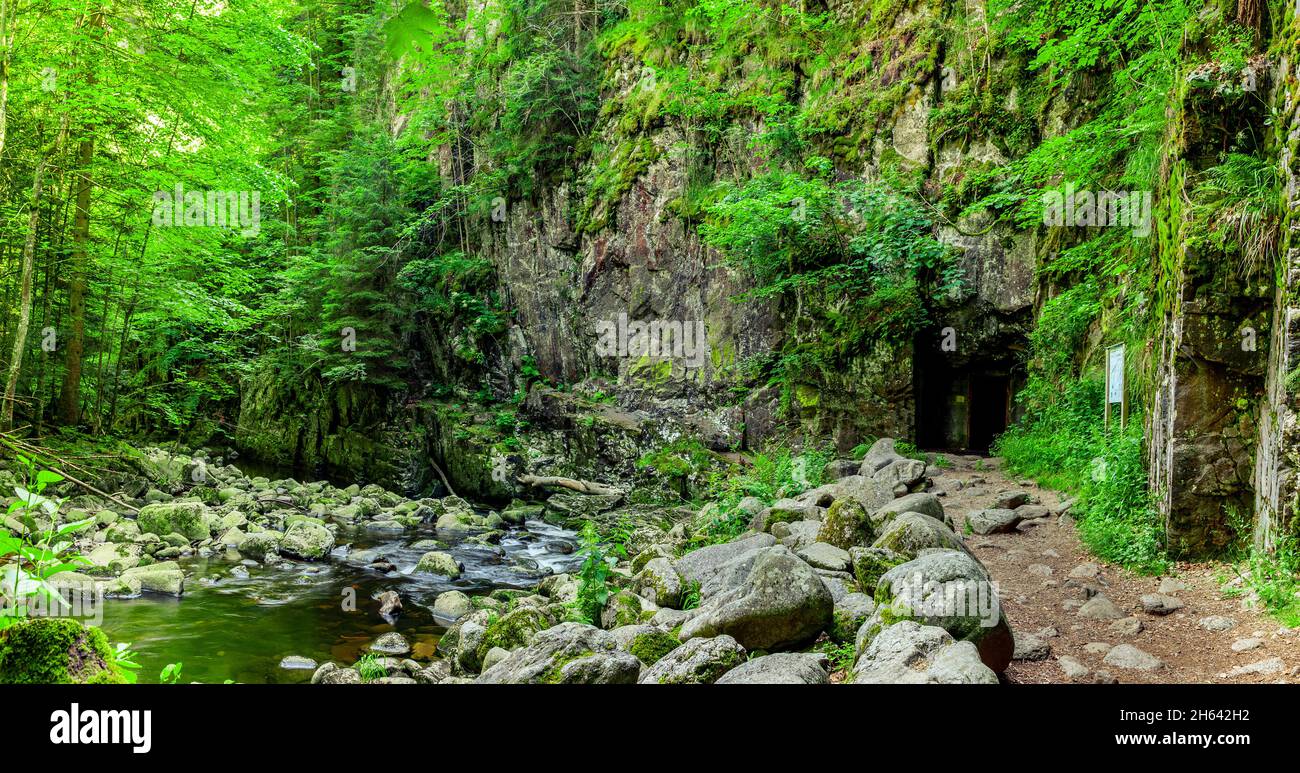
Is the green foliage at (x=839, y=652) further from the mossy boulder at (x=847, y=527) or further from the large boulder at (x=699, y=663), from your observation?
the mossy boulder at (x=847, y=527)

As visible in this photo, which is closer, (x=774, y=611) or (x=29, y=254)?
(x=774, y=611)

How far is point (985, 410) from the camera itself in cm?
1475

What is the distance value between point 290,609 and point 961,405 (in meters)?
13.2

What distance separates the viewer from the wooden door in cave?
47.7 feet

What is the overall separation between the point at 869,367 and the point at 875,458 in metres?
2.89

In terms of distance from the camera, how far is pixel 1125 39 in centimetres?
826

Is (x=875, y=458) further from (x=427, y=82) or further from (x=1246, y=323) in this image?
(x=427, y=82)

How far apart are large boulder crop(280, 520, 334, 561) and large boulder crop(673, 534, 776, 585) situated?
6.55 m

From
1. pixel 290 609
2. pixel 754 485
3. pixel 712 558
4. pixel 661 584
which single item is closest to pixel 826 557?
pixel 712 558

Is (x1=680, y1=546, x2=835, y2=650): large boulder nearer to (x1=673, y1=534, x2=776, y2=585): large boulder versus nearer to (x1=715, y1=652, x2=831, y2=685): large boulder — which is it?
(x1=715, y1=652, x2=831, y2=685): large boulder

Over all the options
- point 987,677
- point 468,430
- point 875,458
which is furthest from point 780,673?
point 468,430

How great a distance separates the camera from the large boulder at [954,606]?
3615mm

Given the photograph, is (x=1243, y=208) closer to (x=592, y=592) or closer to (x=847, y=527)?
(x=847, y=527)

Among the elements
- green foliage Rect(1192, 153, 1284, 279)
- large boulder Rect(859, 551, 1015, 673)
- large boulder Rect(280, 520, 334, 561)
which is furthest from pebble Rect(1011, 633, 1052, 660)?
large boulder Rect(280, 520, 334, 561)
